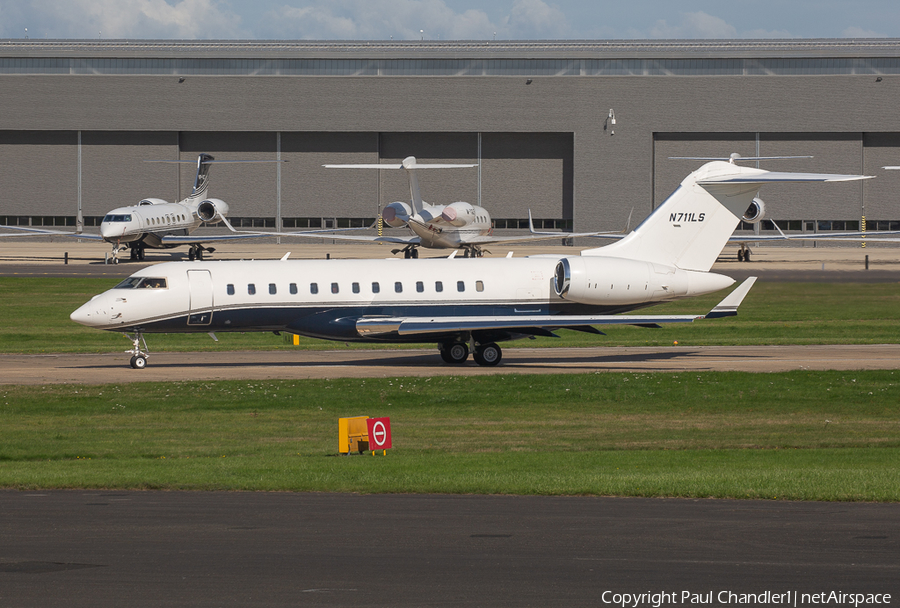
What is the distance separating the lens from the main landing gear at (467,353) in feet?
107

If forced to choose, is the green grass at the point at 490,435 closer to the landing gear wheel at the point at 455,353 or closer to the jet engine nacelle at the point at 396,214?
the landing gear wheel at the point at 455,353

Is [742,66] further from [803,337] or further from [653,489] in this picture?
[653,489]

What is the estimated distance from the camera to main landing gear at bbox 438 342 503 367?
32.5 m

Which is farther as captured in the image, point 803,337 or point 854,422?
point 803,337

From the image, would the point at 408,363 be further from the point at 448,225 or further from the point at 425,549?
the point at 448,225

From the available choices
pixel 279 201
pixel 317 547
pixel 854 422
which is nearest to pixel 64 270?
pixel 279 201

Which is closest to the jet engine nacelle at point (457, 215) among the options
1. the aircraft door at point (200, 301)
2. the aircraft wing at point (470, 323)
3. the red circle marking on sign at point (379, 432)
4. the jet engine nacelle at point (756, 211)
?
the jet engine nacelle at point (756, 211)

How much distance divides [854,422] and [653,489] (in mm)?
9595

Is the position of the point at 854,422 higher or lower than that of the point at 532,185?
lower

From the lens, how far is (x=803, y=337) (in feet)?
132

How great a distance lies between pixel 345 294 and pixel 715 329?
17.7 meters

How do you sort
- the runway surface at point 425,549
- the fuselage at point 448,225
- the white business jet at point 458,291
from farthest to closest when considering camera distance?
1. the fuselage at point 448,225
2. the white business jet at point 458,291
3. the runway surface at point 425,549

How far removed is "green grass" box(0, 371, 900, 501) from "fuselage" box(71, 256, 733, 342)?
328 centimetres

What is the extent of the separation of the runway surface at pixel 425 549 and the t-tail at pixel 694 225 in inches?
736
